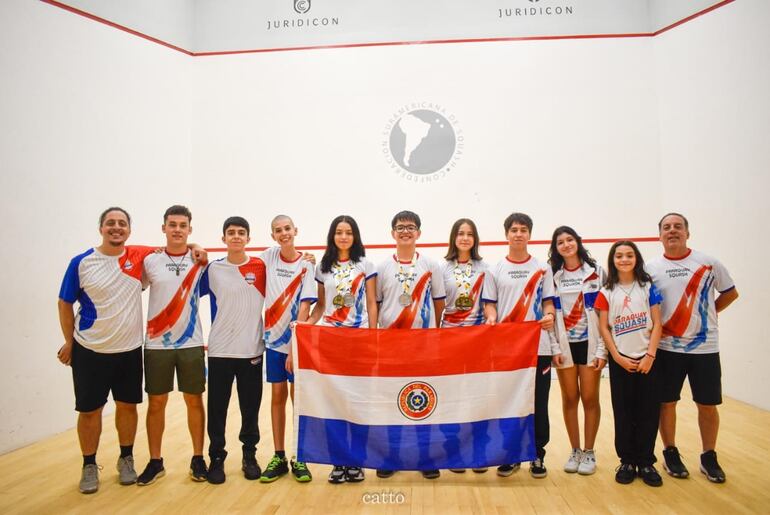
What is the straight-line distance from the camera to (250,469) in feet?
→ 8.28

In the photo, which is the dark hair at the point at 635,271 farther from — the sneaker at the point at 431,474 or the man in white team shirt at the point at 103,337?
the man in white team shirt at the point at 103,337

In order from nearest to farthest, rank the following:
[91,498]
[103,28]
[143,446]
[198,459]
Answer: [91,498] → [198,459] → [143,446] → [103,28]

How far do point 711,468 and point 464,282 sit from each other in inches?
64.2

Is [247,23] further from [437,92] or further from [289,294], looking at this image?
[289,294]

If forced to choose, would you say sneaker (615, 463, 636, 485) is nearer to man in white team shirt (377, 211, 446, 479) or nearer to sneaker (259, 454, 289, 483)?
man in white team shirt (377, 211, 446, 479)

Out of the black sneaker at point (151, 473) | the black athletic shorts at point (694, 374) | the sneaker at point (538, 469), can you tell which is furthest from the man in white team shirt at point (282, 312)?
the black athletic shorts at point (694, 374)

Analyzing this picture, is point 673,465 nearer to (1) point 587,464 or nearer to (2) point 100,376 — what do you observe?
(1) point 587,464

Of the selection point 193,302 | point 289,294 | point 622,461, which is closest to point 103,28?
point 193,302

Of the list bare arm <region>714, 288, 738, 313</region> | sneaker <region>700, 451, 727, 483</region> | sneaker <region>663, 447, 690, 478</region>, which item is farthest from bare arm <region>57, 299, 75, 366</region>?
bare arm <region>714, 288, 738, 313</region>

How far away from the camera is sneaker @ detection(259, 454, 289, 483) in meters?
2.47

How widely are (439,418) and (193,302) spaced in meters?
1.51

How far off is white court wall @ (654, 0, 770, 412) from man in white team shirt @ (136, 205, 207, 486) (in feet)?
14.4

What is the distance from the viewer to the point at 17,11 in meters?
3.42

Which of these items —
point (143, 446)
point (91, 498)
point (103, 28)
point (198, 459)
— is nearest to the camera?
point (91, 498)
